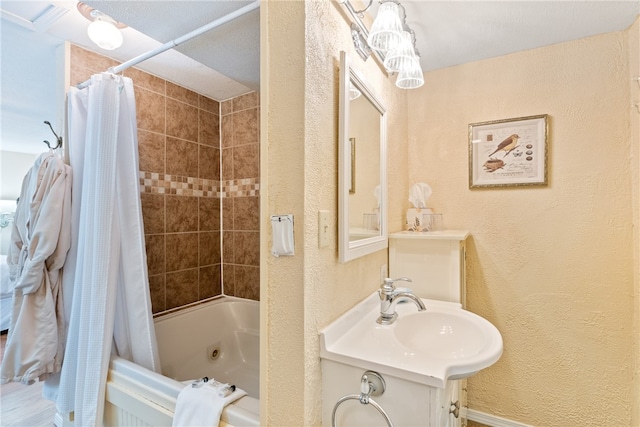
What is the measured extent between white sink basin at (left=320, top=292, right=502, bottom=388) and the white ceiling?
1323mm

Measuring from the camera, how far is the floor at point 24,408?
6.06 feet

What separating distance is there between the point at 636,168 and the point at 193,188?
2739 millimetres

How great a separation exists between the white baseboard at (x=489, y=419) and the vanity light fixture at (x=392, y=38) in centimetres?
196

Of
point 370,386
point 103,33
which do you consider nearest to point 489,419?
point 370,386

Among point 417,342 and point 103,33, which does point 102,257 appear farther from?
point 417,342

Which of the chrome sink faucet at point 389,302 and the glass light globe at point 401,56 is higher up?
the glass light globe at point 401,56

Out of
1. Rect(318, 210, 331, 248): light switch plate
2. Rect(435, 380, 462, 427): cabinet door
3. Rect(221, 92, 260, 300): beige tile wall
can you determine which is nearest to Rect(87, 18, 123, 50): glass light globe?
Rect(221, 92, 260, 300): beige tile wall

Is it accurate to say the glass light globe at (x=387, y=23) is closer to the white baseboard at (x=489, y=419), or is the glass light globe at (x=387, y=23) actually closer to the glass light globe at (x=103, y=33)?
the glass light globe at (x=103, y=33)

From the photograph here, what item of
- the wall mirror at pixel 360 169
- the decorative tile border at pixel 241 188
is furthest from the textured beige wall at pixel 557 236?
the decorative tile border at pixel 241 188

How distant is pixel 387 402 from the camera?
2.95 feet

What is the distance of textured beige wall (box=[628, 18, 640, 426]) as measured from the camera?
1.45m

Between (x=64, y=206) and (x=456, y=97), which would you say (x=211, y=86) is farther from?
(x=456, y=97)

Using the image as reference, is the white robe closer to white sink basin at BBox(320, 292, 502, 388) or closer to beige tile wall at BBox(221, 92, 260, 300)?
beige tile wall at BBox(221, 92, 260, 300)

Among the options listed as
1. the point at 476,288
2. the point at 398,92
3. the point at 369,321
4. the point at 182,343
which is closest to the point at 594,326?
the point at 476,288
